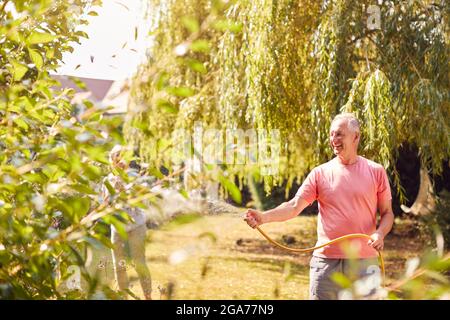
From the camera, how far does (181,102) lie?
995cm

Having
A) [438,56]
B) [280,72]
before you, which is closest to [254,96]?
[280,72]

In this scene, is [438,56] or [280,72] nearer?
[438,56]

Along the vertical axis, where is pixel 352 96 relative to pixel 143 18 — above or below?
below

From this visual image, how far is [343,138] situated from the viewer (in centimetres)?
363

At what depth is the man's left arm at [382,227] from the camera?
Answer: 132 inches

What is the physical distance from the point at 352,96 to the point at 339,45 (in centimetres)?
72

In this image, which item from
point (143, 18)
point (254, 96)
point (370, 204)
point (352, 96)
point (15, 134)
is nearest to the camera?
point (15, 134)

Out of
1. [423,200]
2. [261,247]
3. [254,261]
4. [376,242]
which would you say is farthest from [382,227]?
[261,247]

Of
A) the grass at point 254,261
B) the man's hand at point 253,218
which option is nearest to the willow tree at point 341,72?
the grass at point 254,261

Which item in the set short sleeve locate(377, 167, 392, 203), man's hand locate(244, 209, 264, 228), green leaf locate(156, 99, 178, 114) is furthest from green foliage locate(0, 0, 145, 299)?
short sleeve locate(377, 167, 392, 203)

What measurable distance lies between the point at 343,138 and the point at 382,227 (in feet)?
1.73

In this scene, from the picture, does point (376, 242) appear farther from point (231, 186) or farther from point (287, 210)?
point (231, 186)

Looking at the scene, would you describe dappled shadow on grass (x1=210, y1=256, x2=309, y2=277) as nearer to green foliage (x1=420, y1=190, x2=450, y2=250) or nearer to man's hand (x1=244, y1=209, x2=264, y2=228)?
green foliage (x1=420, y1=190, x2=450, y2=250)
